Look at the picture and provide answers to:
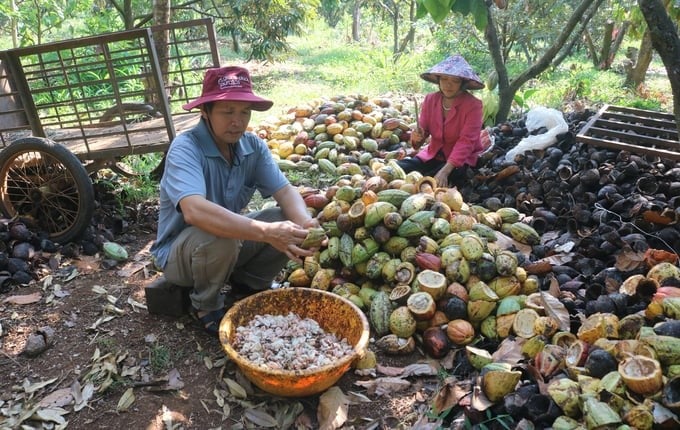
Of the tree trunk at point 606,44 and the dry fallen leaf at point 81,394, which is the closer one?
the dry fallen leaf at point 81,394

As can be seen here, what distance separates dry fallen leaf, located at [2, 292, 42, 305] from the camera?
3.19 m

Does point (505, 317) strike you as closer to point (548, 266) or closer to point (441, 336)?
point (441, 336)

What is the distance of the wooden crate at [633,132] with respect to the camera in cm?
410

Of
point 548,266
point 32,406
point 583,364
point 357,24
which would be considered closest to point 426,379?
point 583,364

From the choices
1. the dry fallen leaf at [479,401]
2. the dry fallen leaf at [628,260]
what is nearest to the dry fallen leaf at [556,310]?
the dry fallen leaf at [628,260]

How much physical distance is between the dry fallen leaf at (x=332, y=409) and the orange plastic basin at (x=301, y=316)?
0.22 feet

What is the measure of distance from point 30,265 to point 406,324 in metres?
2.73

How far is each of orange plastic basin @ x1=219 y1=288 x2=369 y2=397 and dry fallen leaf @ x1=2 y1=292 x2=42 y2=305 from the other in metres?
1.59

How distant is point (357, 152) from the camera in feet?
19.5

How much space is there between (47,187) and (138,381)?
2.10 m

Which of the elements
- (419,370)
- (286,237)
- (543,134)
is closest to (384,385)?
(419,370)

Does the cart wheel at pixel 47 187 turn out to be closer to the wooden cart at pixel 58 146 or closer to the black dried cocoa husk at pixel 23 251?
the wooden cart at pixel 58 146

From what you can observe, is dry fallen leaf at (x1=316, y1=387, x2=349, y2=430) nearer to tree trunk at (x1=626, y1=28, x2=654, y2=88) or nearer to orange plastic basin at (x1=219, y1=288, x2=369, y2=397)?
orange plastic basin at (x1=219, y1=288, x2=369, y2=397)

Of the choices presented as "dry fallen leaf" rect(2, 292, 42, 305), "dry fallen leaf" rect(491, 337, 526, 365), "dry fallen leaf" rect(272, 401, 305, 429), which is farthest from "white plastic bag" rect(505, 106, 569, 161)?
"dry fallen leaf" rect(2, 292, 42, 305)
